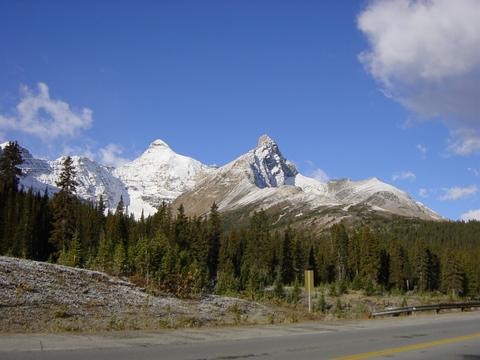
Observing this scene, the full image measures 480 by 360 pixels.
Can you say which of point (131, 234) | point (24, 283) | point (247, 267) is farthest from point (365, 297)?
point (24, 283)

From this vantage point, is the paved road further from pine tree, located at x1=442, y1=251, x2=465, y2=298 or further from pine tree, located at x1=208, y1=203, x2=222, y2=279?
pine tree, located at x1=442, y1=251, x2=465, y2=298

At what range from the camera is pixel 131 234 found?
11794cm

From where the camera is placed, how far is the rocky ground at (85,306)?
21.7m

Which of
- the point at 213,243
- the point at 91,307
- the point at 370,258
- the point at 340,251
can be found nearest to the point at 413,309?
the point at 91,307

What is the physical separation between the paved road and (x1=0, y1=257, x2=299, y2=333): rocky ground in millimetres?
3344

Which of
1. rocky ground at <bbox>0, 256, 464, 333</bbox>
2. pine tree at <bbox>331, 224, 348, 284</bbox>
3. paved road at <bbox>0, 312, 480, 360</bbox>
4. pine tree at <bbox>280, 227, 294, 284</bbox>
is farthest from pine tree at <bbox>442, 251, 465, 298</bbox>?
paved road at <bbox>0, 312, 480, 360</bbox>

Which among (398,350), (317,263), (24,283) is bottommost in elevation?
(398,350)

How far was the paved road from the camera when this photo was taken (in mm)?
13039

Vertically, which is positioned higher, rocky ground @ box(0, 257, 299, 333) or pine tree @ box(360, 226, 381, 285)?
pine tree @ box(360, 226, 381, 285)

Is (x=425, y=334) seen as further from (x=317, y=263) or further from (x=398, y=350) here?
(x=317, y=263)

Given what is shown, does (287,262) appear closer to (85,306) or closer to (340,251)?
(340,251)

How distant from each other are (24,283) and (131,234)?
9031cm

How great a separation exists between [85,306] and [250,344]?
1495cm

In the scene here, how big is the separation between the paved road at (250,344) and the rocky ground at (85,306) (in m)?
3.34
